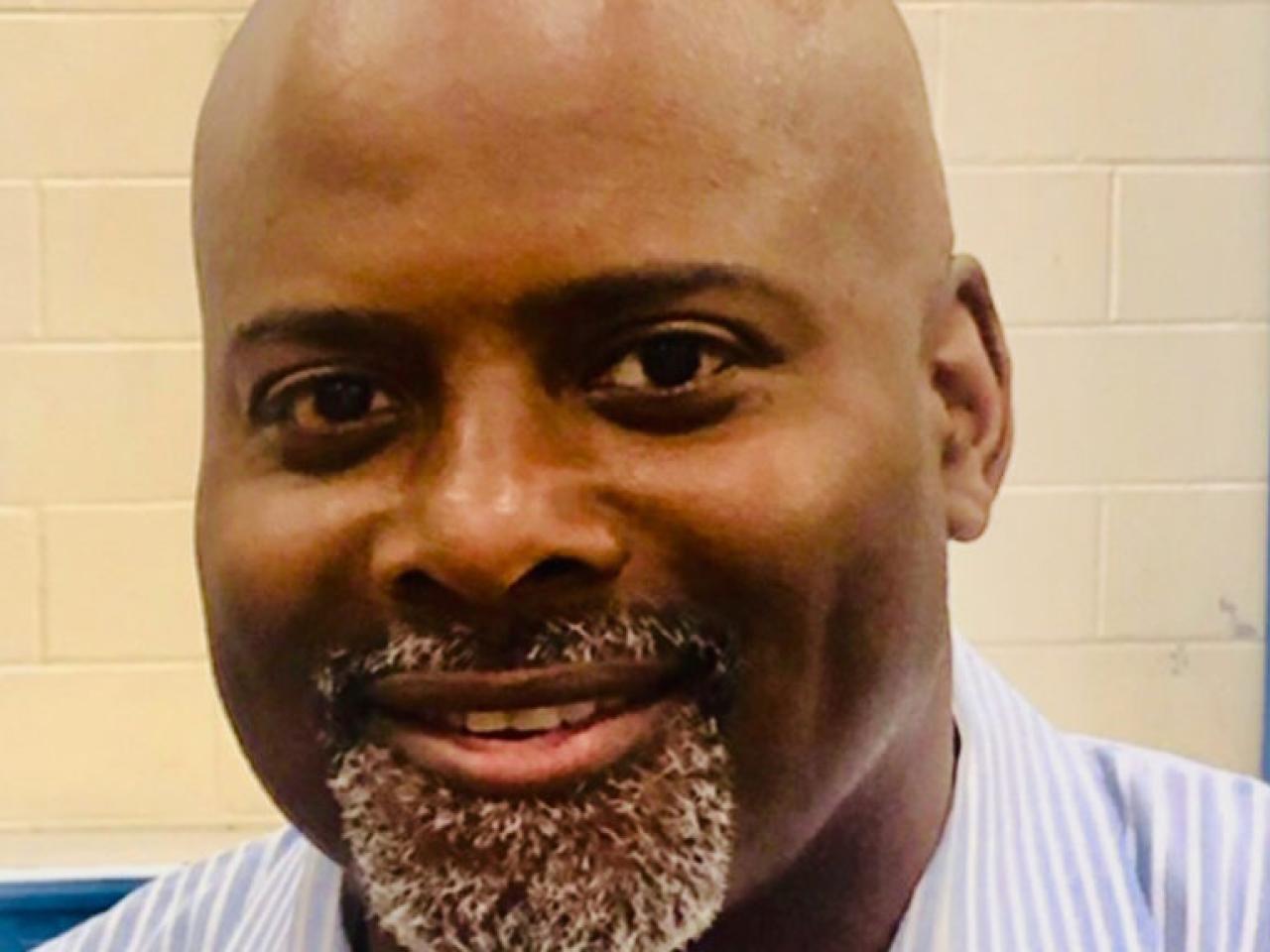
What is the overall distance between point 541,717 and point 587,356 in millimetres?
131

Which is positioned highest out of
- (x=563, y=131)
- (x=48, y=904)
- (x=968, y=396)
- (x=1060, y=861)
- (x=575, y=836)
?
(x=563, y=131)

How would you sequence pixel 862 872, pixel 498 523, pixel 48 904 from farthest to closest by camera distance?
pixel 48 904 → pixel 862 872 → pixel 498 523

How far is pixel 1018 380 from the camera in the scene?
1520 millimetres

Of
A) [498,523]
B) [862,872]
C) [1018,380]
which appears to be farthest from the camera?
[1018,380]

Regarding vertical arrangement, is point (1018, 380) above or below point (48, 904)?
above

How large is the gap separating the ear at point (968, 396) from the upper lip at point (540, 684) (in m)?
0.19

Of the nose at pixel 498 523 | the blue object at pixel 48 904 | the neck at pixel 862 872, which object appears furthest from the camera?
the blue object at pixel 48 904

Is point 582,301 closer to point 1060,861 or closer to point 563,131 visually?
point 563,131

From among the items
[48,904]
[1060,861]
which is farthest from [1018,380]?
[48,904]

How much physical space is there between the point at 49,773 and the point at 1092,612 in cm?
86

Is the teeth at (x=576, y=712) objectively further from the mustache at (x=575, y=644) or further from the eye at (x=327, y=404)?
the eye at (x=327, y=404)

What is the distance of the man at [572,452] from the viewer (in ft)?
2.16

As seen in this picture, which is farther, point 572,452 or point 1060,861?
point 1060,861

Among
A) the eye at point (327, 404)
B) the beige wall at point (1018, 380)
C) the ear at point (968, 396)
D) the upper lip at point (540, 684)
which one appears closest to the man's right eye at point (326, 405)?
the eye at point (327, 404)
